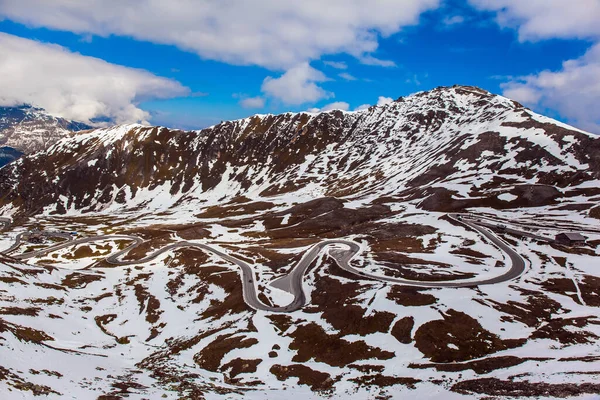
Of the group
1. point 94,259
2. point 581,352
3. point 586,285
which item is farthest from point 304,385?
point 94,259

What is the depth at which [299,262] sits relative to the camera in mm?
122000

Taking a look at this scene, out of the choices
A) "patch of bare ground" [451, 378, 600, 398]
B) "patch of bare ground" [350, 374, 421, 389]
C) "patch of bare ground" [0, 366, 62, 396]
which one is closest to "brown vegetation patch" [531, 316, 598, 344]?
"patch of bare ground" [451, 378, 600, 398]

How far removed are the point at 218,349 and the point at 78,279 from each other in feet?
218

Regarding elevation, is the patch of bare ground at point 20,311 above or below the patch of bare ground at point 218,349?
above

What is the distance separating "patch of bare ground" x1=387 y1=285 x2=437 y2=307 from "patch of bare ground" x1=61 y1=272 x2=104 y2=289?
8914cm

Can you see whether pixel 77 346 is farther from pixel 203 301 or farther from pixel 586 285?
pixel 586 285

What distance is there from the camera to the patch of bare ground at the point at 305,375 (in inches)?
2089

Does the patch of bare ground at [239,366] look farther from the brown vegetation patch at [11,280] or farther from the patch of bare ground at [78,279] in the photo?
the patch of bare ground at [78,279]

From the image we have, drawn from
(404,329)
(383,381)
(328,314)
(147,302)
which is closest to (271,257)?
(147,302)

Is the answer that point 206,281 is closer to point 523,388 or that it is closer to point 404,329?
point 404,329

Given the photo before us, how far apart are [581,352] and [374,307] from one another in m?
35.2

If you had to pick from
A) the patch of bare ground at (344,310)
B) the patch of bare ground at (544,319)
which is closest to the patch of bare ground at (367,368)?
the patch of bare ground at (344,310)

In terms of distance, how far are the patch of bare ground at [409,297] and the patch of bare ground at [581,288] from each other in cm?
3003

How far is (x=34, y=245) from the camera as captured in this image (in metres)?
185
